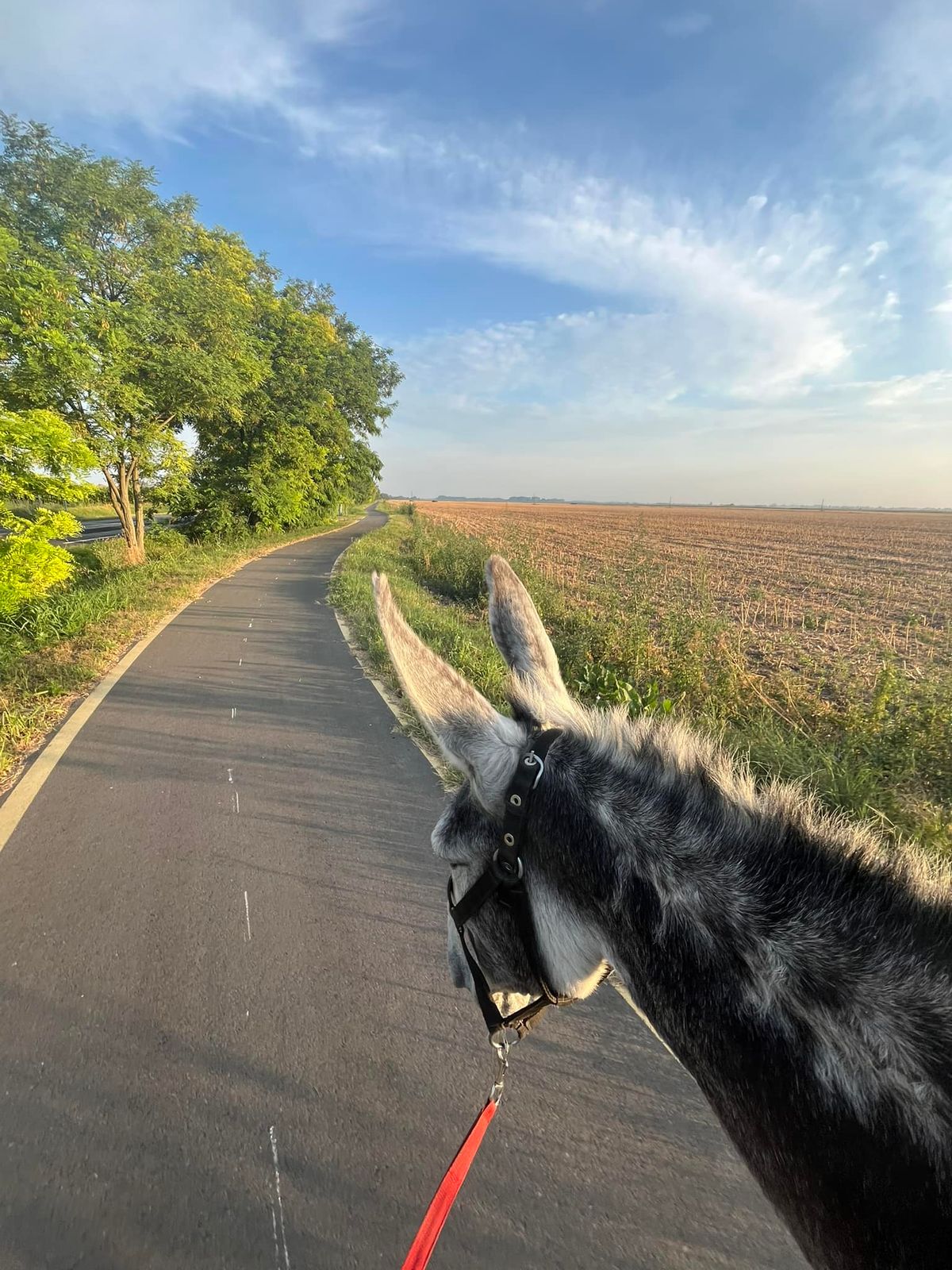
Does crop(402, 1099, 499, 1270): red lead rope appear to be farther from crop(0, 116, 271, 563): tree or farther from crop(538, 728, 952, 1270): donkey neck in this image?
crop(0, 116, 271, 563): tree

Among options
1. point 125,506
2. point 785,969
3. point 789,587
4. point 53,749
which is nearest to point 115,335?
point 125,506

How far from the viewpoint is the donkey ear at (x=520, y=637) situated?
1.62 meters

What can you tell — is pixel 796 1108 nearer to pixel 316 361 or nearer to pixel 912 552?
pixel 316 361

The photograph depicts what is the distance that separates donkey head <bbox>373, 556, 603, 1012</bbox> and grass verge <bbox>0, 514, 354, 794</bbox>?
476cm

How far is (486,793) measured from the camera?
129 centimetres

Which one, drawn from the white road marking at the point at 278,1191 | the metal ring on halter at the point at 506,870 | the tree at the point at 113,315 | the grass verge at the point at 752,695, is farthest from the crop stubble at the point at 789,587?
the tree at the point at 113,315

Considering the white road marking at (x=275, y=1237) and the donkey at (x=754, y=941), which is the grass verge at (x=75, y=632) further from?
the donkey at (x=754, y=941)

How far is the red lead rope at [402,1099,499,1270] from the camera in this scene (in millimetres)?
1222

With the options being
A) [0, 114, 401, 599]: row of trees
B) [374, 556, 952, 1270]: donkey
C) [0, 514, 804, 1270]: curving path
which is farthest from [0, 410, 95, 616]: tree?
[374, 556, 952, 1270]: donkey

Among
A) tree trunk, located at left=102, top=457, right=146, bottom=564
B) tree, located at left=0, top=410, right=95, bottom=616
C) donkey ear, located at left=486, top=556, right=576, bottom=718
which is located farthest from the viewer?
tree trunk, located at left=102, top=457, right=146, bottom=564

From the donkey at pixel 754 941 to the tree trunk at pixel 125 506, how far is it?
17343 mm

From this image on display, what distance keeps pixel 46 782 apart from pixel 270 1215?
3934 millimetres

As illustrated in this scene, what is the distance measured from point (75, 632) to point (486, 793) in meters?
9.44

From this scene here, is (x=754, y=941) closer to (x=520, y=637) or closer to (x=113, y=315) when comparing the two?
(x=520, y=637)
